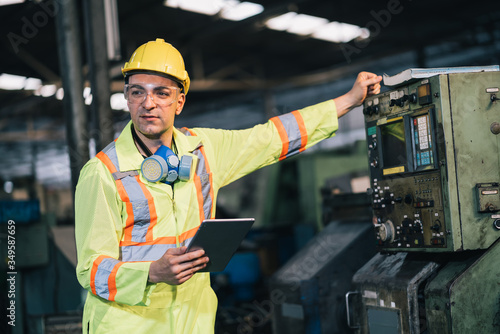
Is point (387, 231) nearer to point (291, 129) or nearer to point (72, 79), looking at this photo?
point (291, 129)

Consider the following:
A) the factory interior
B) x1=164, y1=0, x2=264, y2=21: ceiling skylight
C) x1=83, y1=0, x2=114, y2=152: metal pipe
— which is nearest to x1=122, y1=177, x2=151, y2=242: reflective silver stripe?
the factory interior

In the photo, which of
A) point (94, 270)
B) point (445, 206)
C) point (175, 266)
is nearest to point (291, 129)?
point (445, 206)

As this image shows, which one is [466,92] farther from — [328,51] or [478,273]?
[328,51]

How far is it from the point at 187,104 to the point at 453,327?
1160 cm

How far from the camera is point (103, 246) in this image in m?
1.67

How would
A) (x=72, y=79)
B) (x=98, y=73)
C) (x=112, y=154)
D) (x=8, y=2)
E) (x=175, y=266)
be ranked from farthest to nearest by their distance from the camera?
(x=8, y=2)
(x=72, y=79)
(x=98, y=73)
(x=112, y=154)
(x=175, y=266)

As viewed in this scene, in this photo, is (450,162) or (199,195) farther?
(450,162)

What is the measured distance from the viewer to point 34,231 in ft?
13.2

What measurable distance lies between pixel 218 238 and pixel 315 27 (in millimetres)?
7960

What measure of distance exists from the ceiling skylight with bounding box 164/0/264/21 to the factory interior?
34mm

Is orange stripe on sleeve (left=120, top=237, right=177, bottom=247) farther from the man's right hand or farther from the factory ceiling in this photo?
the factory ceiling

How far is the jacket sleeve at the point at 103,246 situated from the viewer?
1575 mm

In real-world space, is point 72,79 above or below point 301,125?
above

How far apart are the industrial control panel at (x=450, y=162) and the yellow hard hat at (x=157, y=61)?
0.91 meters
